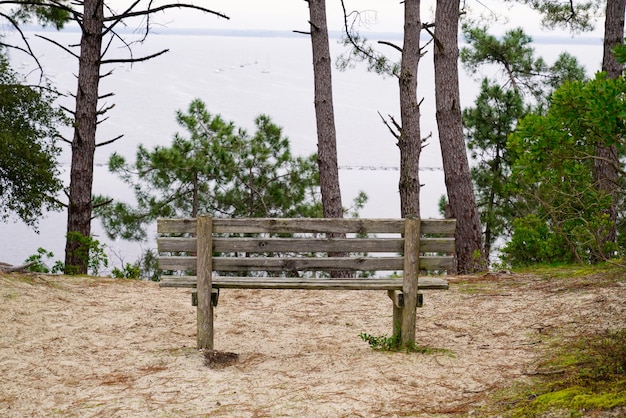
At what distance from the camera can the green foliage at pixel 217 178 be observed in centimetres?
1642

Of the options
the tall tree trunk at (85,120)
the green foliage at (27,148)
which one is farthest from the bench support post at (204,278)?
the tall tree trunk at (85,120)

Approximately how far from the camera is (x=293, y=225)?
5.98 metres

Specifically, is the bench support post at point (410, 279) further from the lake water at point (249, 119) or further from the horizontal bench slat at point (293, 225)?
the lake water at point (249, 119)

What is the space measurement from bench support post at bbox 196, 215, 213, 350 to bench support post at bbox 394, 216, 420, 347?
1.60m

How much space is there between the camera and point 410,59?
1198 centimetres

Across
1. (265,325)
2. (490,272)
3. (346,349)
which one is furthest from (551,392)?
(490,272)

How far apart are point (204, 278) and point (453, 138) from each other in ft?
20.9

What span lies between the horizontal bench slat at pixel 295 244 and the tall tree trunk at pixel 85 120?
5829mm

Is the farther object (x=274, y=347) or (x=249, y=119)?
(x=249, y=119)

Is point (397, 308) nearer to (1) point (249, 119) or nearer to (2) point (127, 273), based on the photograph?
(2) point (127, 273)

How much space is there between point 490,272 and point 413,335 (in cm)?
433

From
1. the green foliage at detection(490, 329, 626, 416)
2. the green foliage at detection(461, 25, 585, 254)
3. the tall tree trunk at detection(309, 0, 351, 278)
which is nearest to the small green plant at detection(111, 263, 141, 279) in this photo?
the tall tree trunk at detection(309, 0, 351, 278)

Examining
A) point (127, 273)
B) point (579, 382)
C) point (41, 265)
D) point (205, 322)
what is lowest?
point (579, 382)

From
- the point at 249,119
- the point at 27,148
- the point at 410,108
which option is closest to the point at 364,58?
the point at 410,108
